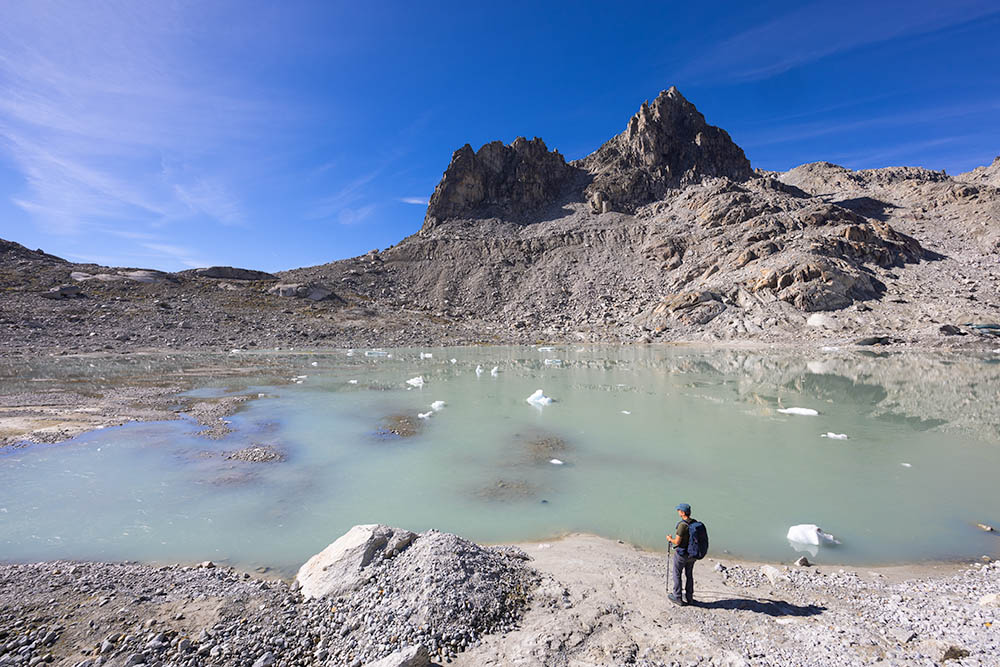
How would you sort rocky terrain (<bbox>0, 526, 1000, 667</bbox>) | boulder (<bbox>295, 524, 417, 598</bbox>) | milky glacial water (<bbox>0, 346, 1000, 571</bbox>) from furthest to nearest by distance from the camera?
milky glacial water (<bbox>0, 346, 1000, 571</bbox>) < boulder (<bbox>295, 524, 417, 598</bbox>) < rocky terrain (<bbox>0, 526, 1000, 667</bbox>)

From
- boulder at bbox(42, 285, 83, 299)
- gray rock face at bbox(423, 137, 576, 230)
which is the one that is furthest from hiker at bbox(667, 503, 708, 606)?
gray rock face at bbox(423, 137, 576, 230)

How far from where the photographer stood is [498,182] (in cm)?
9881

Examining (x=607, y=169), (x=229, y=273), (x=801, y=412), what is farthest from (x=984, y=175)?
(x=229, y=273)

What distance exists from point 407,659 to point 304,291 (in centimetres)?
6565

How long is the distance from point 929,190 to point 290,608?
113 m

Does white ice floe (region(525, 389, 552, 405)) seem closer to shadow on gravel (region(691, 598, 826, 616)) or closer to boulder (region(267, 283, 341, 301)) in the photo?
shadow on gravel (region(691, 598, 826, 616))

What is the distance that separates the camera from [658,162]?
9781cm

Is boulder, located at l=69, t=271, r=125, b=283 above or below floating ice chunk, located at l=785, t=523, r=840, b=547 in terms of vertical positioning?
above

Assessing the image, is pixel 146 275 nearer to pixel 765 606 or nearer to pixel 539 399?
pixel 539 399

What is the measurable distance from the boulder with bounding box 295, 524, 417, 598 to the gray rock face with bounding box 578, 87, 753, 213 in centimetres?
9071

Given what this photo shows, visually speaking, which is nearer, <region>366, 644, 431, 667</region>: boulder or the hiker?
<region>366, 644, 431, 667</region>: boulder

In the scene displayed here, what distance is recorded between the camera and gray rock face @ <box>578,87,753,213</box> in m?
92.9

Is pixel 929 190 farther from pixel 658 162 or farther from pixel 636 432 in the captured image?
pixel 636 432

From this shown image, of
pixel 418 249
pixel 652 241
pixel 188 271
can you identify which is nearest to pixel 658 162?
pixel 652 241
